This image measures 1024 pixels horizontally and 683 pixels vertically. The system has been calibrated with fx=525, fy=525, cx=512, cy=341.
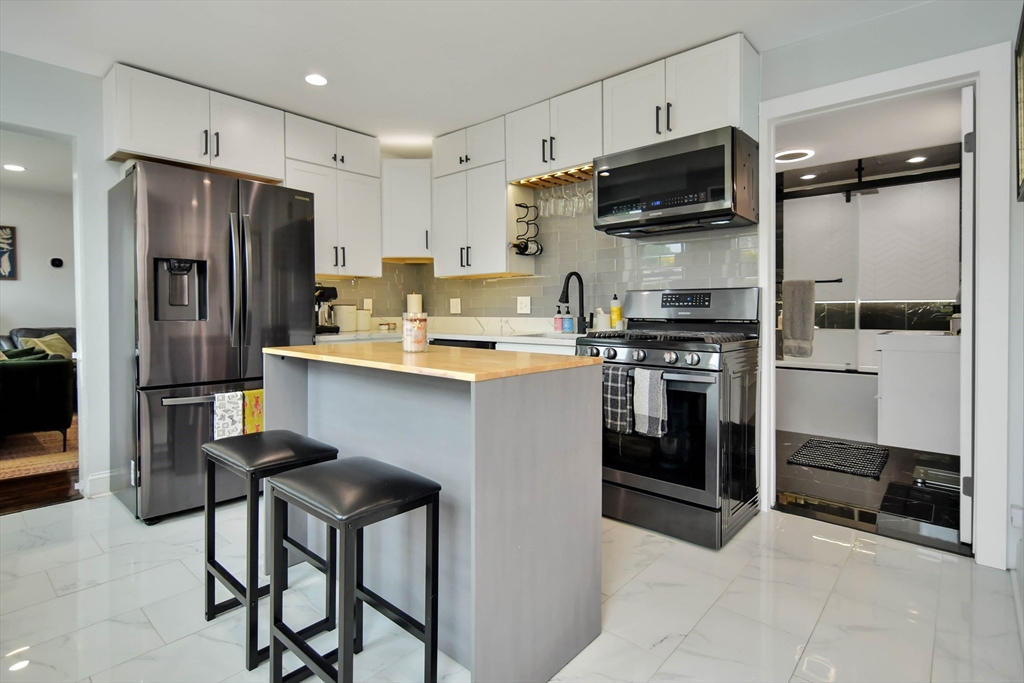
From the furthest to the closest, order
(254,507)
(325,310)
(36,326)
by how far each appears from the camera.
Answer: (36,326)
(325,310)
(254,507)

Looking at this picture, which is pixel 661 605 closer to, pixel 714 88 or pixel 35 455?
pixel 714 88

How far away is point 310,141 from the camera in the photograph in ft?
12.5

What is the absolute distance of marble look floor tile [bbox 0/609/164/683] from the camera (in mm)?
1573

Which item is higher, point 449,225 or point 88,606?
point 449,225

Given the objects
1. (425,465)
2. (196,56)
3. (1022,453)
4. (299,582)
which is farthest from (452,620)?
(196,56)

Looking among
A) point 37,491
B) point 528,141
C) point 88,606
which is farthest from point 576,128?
point 37,491

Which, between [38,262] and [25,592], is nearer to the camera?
[25,592]

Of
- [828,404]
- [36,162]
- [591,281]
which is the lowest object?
[828,404]

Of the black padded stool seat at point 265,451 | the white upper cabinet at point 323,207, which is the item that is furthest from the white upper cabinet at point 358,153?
the black padded stool seat at point 265,451

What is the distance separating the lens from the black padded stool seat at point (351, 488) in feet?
4.05

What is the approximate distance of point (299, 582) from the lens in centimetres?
214

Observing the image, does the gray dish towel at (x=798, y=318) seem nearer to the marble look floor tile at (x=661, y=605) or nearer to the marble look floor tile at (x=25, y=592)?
the marble look floor tile at (x=661, y=605)

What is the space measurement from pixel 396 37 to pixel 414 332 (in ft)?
6.02

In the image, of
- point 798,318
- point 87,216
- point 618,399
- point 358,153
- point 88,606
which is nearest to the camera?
point 88,606
